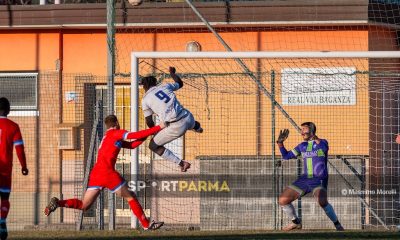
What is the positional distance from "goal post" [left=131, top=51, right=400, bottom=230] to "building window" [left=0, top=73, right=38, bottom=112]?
7.64 ft

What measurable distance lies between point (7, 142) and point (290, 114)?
682 cm

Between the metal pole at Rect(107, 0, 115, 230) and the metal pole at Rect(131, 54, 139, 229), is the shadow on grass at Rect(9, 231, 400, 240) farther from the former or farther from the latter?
the metal pole at Rect(107, 0, 115, 230)

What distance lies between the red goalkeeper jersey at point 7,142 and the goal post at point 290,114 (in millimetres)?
4633

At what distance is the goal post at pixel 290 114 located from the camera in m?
19.5

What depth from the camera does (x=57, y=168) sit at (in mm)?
20656

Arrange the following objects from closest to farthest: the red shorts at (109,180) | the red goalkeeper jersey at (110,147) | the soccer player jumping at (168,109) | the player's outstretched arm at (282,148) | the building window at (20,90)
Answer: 1. the red goalkeeper jersey at (110,147)
2. the red shorts at (109,180)
3. the soccer player jumping at (168,109)
4. the player's outstretched arm at (282,148)
5. the building window at (20,90)

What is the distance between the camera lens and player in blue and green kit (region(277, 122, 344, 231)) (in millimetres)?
18156

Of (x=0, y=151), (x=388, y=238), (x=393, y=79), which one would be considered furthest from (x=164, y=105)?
(x=393, y=79)

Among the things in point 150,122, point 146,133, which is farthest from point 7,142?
point 150,122

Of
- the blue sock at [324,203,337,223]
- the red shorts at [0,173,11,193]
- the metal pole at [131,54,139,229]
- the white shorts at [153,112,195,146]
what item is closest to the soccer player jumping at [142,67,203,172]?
the white shorts at [153,112,195,146]

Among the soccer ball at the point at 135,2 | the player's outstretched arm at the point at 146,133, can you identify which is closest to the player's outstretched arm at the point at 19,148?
the player's outstretched arm at the point at 146,133

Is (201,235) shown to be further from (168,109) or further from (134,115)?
(134,115)

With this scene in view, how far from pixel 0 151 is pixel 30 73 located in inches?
259

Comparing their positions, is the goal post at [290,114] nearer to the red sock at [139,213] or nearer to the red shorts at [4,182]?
the red sock at [139,213]
